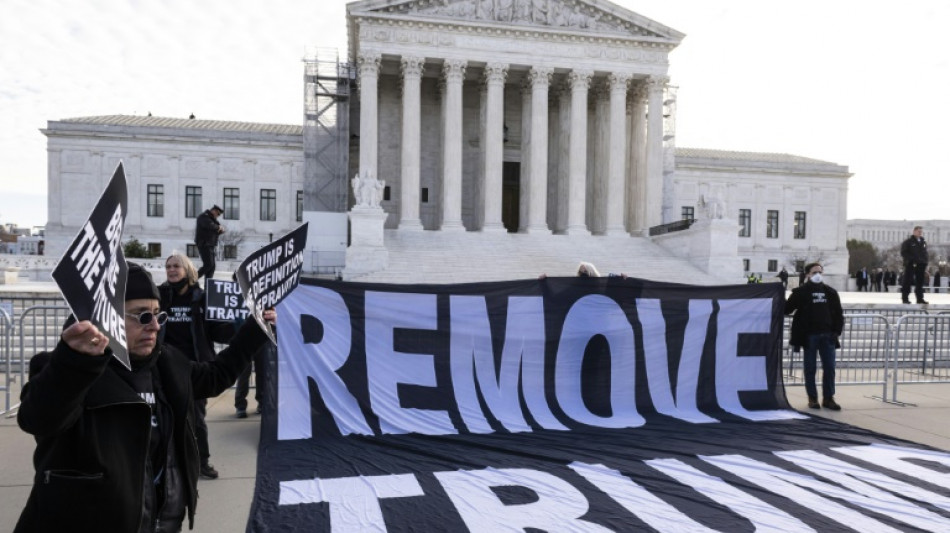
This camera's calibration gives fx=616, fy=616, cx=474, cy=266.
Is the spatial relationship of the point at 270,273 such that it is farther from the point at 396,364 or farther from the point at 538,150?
the point at 538,150

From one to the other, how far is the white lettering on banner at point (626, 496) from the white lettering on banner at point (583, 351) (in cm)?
164

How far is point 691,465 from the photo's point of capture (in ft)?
19.4

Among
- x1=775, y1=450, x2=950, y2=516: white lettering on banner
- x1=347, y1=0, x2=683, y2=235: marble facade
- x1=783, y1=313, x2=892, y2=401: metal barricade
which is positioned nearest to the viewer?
x1=775, y1=450, x2=950, y2=516: white lettering on banner

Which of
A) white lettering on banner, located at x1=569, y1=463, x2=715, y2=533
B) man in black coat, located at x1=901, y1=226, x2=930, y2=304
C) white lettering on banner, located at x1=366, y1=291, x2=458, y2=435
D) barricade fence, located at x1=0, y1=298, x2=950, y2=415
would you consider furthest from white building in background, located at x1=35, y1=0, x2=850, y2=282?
white lettering on banner, located at x1=569, y1=463, x2=715, y2=533

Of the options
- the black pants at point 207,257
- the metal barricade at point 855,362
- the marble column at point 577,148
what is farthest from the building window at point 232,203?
the metal barricade at point 855,362

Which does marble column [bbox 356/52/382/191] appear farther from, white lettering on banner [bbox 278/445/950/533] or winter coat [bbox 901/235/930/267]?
white lettering on banner [bbox 278/445/950/533]

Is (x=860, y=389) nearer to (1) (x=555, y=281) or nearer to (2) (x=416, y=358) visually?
(1) (x=555, y=281)

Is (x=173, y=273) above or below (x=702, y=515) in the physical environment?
above

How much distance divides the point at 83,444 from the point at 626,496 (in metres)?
4.09

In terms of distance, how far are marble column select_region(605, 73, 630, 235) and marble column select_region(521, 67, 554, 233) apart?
3.62 m

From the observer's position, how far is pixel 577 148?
1310 inches

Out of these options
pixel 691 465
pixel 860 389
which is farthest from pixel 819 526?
pixel 860 389

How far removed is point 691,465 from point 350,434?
350 centimetres

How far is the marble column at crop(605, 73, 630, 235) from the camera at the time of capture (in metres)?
33.5
